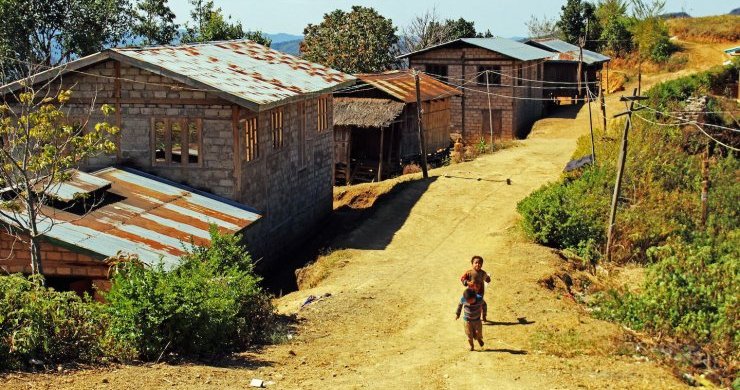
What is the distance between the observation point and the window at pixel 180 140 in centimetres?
1877

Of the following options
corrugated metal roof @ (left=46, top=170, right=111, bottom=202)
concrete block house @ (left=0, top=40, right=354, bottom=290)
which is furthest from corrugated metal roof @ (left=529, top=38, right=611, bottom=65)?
corrugated metal roof @ (left=46, top=170, right=111, bottom=202)

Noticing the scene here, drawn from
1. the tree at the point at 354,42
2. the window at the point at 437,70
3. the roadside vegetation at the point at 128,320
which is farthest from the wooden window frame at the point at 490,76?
the roadside vegetation at the point at 128,320

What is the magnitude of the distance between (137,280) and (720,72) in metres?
33.6

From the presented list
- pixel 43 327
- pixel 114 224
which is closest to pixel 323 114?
pixel 114 224

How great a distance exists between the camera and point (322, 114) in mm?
25500

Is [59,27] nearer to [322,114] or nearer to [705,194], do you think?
[322,114]

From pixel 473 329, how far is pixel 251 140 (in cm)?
828

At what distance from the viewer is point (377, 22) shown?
163 ft

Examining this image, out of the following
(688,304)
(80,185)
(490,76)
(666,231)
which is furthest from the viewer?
(490,76)

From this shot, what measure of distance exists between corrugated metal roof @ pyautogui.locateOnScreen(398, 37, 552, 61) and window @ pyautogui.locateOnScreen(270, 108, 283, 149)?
19.8m

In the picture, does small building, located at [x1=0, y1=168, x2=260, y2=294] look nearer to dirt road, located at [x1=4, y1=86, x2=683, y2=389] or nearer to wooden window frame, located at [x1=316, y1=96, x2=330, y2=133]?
dirt road, located at [x1=4, y1=86, x2=683, y2=389]

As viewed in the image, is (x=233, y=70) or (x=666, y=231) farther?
(x=666, y=231)

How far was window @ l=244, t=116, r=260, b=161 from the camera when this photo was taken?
19312mm

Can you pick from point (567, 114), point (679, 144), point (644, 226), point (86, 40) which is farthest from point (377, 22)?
point (644, 226)
